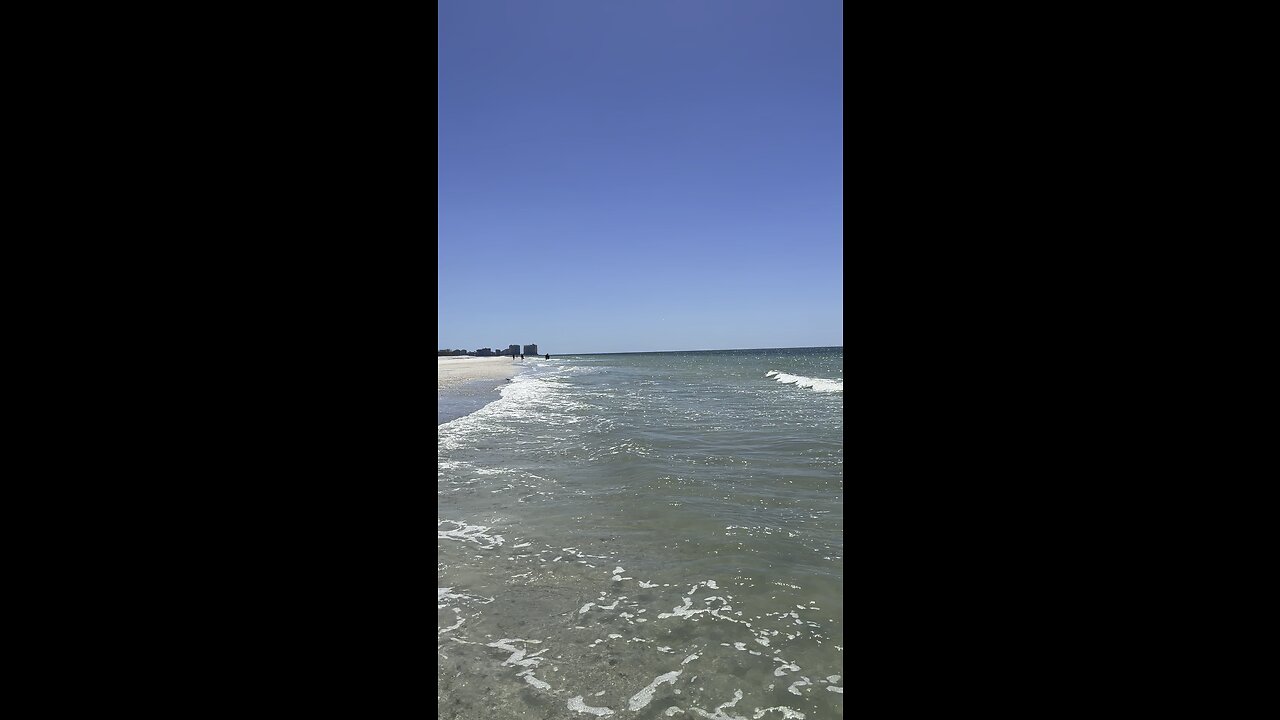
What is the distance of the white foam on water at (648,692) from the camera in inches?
109

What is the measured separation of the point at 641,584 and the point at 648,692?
129 cm

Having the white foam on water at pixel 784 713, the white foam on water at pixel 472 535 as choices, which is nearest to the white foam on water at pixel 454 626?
the white foam on water at pixel 472 535

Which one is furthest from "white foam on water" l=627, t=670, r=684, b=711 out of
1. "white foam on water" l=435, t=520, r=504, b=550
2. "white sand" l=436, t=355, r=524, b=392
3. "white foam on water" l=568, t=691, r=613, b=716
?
"white sand" l=436, t=355, r=524, b=392

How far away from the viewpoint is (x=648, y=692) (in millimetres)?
2863

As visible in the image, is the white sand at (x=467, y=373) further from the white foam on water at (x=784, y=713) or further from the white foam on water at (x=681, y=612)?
the white foam on water at (x=784, y=713)

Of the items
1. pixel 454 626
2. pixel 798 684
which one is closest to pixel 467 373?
pixel 454 626

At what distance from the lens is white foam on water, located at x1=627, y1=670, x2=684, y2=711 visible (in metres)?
2.77

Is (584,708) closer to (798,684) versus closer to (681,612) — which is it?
(681,612)

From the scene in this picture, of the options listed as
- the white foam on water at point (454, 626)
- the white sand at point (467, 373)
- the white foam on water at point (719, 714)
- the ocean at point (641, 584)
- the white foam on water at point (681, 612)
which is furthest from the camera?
the white sand at point (467, 373)

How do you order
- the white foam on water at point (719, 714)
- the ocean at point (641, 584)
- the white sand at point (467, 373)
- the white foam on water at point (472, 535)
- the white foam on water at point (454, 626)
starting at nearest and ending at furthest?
the white foam on water at point (719, 714), the ocean at point (641, 584), the white foam on water at point (454, 626), the white foam on water at point (472, 535), the white sand at point (467, 373)

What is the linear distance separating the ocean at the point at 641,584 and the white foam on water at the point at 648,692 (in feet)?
0.03
